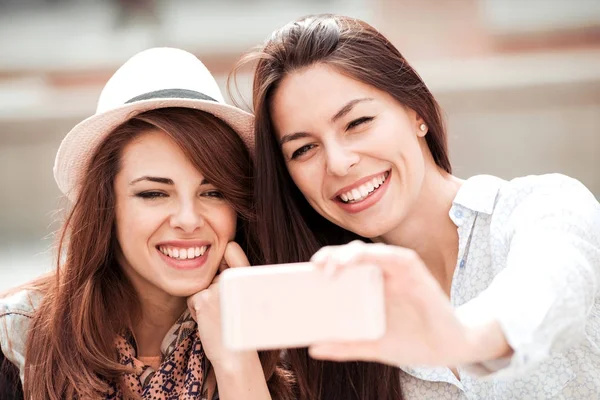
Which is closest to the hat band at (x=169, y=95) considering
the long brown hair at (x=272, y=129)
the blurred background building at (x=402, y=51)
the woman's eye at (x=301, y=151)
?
the long brown hair at (x=272, y=129)

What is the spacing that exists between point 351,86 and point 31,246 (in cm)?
360

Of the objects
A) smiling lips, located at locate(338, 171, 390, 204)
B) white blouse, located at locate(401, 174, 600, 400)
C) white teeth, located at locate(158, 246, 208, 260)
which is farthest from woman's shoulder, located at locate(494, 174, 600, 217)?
white teeth, located at locate(158, 246, 208, 260)

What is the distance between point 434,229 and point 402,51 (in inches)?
101

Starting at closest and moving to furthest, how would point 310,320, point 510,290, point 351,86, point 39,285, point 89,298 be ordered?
point 310,320 < point 510,290 < point 351,86 < point 89,298 < point 39,285

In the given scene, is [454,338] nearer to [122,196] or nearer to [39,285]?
[122,196]

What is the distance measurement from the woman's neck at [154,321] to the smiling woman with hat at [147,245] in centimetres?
2

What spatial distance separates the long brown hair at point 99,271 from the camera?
1.70 meters

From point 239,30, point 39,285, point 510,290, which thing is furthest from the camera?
point 239,30

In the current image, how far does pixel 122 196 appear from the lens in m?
1.74

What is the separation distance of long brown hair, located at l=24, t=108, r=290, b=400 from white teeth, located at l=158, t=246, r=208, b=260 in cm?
14

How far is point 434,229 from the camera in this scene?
1.76 m

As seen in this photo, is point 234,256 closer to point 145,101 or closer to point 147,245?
point 147,245

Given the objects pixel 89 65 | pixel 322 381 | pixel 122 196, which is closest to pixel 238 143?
pixel 122 196

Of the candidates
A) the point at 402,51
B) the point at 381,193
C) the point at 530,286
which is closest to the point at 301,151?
the point at 381,193
